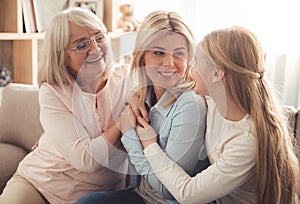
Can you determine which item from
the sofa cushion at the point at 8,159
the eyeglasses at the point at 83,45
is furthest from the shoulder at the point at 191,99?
the sofa cushion at the point at 8,159

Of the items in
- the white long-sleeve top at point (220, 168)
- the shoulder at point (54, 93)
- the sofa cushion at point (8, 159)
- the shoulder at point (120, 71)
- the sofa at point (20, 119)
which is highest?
the shoulder at point (120, 71)

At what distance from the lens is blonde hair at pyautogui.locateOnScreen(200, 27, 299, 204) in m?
1.33

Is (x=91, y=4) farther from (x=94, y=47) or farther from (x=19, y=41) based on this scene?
(x=94, y=47)

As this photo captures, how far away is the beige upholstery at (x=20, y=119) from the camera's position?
7.16ft

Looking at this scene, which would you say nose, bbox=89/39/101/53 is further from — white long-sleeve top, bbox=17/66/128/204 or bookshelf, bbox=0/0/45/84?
bookshelf, bbox=0/0/45/84

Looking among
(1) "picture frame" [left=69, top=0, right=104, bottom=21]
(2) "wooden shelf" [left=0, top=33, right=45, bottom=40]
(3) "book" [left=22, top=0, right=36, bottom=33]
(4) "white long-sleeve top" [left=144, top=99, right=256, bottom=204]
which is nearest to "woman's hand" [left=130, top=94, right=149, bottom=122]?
(4) "white long-sleeve top" [left=144, top=99, right=256, bottom=204]

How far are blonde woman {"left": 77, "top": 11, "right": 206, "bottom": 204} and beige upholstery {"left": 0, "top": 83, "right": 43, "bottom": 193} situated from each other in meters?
0.77

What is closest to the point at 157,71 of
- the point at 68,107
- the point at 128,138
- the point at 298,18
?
the point at 128,138

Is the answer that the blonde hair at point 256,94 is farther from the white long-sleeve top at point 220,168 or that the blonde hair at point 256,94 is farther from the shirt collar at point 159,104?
the shirt collar at point 159,104

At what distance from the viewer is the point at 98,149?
152 centimetres

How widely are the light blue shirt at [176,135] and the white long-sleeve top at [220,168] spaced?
31 mm

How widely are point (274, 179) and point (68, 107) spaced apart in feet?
2.27

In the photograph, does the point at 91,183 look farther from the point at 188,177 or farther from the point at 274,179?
the point at 274,179

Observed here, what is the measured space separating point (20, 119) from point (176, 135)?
1.03 metres
